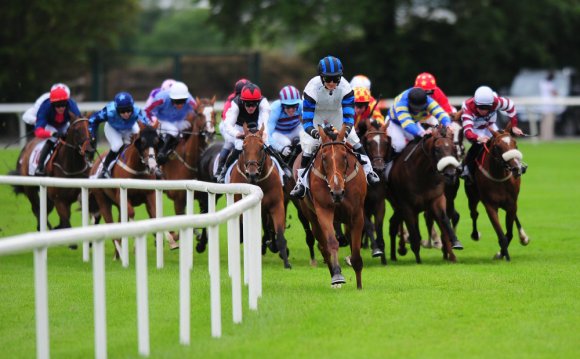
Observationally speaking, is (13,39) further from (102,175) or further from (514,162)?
(514,162)

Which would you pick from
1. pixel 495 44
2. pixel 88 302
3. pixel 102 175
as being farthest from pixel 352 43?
pixel 88 302

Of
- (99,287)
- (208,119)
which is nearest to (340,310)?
(99,287)

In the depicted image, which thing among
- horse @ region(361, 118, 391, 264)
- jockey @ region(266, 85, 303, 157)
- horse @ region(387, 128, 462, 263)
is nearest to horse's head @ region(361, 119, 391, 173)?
horse @ region(361, 118, 391, 264)

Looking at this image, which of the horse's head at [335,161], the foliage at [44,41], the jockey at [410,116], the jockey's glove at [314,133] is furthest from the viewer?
the foliage at [44,41]

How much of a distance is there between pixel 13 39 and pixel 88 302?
26.8m

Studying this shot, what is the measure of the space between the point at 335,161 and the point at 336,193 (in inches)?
12.0

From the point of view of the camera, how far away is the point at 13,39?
36.2 meters

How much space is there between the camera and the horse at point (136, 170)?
15.0 metres

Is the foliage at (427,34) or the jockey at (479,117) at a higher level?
the foliage at (427,34)

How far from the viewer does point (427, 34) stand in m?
39.3

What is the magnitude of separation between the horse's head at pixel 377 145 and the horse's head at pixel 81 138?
11.7ft

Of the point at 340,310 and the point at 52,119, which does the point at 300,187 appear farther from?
the point at 52,119

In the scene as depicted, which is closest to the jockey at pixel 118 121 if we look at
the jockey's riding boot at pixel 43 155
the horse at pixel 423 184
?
the jockey's riding boot at pixel 43 155

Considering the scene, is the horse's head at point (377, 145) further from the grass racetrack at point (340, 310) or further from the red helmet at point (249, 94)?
the red helmet at point (249, 94)
